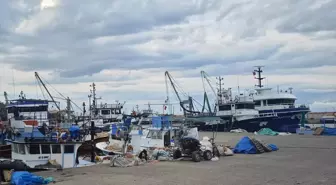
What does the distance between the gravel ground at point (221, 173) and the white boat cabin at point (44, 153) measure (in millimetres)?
1100

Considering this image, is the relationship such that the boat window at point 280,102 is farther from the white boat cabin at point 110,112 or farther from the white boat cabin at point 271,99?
the white boat cabin at point 110,112

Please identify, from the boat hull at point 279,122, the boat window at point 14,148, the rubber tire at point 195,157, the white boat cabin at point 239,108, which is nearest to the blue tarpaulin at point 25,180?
the boat window at point 14,148

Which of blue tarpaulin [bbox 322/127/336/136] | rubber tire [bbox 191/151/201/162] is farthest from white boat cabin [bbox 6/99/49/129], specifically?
blue tarpaulin [bbox 322/127/336/136]

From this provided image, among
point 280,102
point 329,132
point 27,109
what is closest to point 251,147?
point 27,109

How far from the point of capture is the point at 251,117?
56406 mm

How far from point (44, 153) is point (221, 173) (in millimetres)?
9340

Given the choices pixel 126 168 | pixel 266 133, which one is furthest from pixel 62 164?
pixel 266 133

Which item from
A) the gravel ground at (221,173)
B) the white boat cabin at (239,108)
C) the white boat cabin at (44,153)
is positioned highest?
the white boat cabin at (239,108)

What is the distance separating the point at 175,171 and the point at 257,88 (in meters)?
44.2

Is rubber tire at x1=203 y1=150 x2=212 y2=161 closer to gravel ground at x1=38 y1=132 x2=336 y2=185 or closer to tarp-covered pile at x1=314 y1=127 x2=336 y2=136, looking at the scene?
gravel ground at x1=38 y1=132 x2=336 y2=185

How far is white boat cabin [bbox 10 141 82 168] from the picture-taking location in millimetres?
19797

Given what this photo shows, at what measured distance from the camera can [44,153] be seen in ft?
66.2

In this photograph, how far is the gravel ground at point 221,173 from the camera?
599 inches

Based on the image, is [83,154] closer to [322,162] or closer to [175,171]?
[175,171]
